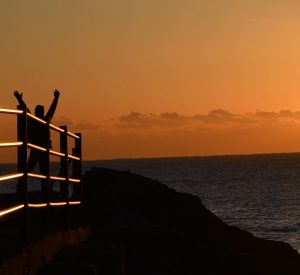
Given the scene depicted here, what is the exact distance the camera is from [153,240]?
13.8m

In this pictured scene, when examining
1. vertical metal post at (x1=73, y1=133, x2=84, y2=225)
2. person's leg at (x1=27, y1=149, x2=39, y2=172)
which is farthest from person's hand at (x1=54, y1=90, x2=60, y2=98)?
person's leg at (x1=27, y1=149, x2=39, y2=172)

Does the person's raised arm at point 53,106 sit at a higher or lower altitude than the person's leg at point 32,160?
higher

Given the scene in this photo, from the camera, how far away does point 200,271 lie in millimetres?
14383

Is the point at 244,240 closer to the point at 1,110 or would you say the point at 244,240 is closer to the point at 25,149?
the point at 25,149

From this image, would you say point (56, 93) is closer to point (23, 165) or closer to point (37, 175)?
point (37, 175)

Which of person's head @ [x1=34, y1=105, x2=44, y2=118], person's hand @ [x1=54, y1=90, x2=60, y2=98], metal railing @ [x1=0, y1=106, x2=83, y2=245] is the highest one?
person's hand @ [x1=54, y1=90, x2=60, y2=98]

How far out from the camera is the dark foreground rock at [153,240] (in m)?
9.68

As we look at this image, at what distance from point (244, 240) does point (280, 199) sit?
83603 millimetres

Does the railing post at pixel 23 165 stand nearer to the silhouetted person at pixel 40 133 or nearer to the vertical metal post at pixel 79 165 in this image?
the silhouetted person at pixel 40 133

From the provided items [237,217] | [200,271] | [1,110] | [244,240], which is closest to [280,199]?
[237,217]

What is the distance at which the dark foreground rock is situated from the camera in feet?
31.8

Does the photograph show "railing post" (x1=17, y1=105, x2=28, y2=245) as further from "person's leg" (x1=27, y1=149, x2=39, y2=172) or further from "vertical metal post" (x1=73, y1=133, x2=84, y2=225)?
"vertical metal post" (x1=73, y1=133, x2=84, y2=225)

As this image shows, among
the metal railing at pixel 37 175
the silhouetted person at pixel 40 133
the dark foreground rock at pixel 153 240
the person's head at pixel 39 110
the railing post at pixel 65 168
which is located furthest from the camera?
the person's head at pixel 39 110

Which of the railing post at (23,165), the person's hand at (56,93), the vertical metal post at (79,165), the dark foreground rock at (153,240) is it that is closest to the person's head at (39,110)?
the vertical metal post at (79,165)
